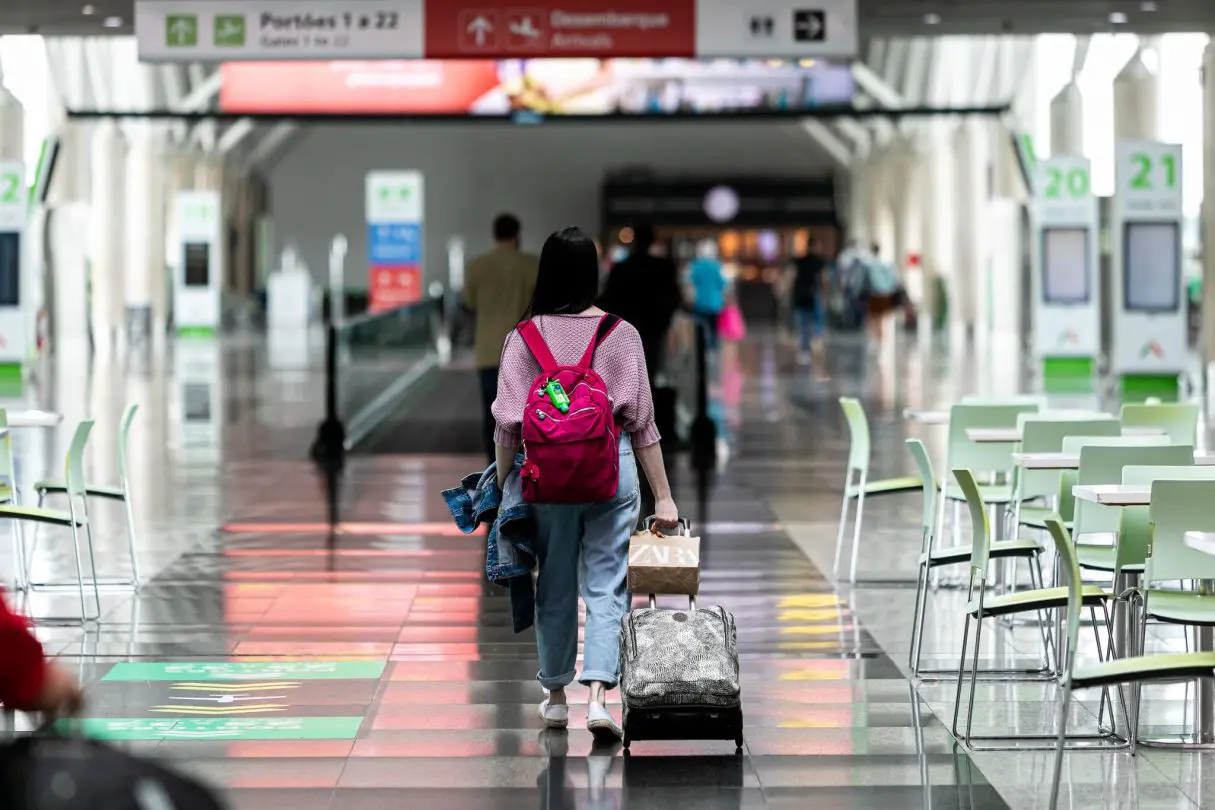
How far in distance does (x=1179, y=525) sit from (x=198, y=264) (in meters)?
28.7

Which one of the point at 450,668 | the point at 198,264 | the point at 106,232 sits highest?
the point at 106,232

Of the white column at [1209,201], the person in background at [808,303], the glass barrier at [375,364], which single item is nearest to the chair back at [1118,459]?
the glass barrier at [375,364]

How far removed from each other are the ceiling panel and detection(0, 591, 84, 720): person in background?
13.5 metres

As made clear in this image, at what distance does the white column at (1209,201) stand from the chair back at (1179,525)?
16.2 m

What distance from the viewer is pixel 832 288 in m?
38.3

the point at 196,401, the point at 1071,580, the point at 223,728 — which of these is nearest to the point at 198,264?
the point at 196,401

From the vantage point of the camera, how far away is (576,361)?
5.12 meters

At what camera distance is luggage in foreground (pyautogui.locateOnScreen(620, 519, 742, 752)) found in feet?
16.5

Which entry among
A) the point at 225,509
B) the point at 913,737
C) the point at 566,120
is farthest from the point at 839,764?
the point at 566,120

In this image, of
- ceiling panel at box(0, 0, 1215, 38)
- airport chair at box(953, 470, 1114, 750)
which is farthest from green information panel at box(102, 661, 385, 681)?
ceiling panel at box(0, 0, 1215, 38)

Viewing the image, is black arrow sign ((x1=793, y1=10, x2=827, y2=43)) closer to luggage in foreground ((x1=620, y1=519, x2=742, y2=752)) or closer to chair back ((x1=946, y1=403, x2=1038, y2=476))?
chair back ((x1=946, y1=403, x2=1038, y2=476))

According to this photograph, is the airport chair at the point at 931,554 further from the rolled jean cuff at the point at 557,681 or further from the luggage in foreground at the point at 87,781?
the luggage in foreground at the point at 87,781

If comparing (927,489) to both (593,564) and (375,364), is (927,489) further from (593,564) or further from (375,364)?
(375,364)

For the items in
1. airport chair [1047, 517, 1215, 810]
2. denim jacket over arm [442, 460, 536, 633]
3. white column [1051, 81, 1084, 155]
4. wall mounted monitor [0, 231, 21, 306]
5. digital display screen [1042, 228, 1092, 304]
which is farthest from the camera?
white column [1051, 81, 1084, 155]
